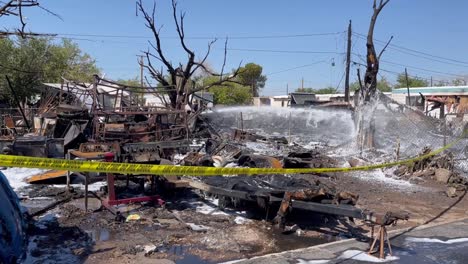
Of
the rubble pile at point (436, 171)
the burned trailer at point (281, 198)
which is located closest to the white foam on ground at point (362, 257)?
the burned trailer at point (281, 198)

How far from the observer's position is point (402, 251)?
6.21 m

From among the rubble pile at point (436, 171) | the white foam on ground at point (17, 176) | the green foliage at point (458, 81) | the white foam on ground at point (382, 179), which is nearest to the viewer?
the white foam on ground at point (17, 176)

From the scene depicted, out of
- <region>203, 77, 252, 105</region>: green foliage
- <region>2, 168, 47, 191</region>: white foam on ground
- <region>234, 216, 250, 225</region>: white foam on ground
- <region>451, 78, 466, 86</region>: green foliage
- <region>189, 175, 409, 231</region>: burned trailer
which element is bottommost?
<region>234, 216, 250, 225</region>: white foam on ground

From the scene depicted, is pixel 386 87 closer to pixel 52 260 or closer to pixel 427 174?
pixel 427 174

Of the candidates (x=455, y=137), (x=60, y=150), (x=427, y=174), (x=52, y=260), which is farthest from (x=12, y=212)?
(x=455, y=137)

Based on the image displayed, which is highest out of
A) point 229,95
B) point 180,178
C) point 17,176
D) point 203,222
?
point 229,95

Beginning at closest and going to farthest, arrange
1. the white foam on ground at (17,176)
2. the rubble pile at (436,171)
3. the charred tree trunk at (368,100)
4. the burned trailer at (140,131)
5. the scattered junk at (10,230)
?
the scattered junk at (10,230) → the white foam on ground at (17,176) → the burned trailer at (140,131) → the rubble pile at (436,171) → the charred tree trunk at (368,100)

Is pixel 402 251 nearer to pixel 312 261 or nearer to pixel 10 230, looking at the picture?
pixel 312 261

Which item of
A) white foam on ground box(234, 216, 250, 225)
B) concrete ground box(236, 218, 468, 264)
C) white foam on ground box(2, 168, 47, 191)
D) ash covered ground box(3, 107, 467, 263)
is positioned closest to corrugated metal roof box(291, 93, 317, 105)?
ash covered ground box(3, 107, 467, 263)

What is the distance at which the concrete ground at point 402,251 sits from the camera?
5.75m

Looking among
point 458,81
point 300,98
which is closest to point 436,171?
point 300,98

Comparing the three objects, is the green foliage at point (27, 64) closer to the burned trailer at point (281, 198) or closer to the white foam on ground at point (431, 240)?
the burned trailer at point (281, 198)

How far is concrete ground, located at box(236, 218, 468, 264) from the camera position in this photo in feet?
18.9

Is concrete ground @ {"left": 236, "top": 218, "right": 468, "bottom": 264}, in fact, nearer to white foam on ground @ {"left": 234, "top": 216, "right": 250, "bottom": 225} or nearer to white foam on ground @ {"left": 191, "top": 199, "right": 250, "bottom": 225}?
white foam on ground @ {"left": 234, "top": 216, "right": 250, "bottom": 225}
